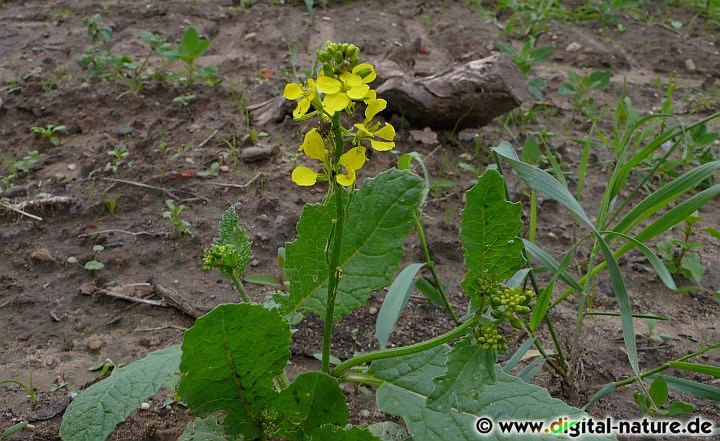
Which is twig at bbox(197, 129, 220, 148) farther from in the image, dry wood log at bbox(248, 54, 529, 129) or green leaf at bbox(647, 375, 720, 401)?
green leaf at bbox(647, 375, 720, 401)

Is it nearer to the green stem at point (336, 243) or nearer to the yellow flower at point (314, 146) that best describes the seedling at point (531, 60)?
the green stem at point (336, 243)

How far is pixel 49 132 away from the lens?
11.4ft

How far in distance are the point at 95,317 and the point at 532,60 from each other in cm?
277

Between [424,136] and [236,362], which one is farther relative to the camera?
[424,136]

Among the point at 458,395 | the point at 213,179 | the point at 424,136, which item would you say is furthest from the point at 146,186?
the point at 458,395

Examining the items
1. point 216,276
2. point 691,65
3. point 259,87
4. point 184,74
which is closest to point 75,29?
point 184,74

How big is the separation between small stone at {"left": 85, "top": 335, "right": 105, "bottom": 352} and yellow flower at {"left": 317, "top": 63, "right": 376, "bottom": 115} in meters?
1.46

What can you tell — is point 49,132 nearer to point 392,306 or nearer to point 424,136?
point 424,136

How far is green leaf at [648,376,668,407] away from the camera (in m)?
1.91

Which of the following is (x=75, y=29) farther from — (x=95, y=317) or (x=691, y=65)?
(x=691, y=65)

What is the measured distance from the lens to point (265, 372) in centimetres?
165

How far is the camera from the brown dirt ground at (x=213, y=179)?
232 cm

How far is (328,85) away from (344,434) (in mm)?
796

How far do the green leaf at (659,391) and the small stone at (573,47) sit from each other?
331 cm
